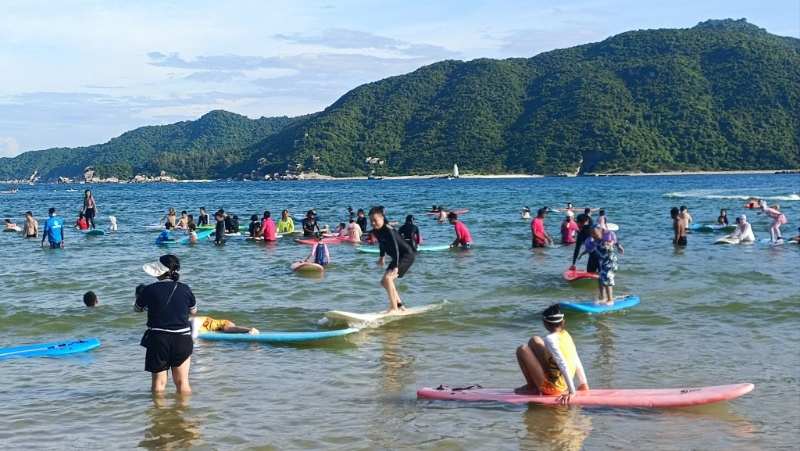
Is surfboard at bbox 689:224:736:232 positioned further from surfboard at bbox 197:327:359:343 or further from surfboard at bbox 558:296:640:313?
surfboard at bbox 197:327:359:343

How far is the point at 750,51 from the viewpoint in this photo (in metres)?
132

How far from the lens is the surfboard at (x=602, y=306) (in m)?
12.5

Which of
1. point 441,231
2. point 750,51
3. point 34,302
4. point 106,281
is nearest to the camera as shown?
point 34,302

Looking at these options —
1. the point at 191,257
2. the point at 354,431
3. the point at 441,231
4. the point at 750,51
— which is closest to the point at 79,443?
the point at 354,431

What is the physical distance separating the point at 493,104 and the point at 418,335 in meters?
138

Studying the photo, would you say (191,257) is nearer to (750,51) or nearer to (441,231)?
(441,231)

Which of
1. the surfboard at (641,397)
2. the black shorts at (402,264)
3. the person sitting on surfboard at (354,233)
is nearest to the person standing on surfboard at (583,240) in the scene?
the black shorts at (402,264)

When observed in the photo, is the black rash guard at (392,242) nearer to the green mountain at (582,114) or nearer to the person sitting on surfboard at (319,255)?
the person sitting on surfboard at (319,255)

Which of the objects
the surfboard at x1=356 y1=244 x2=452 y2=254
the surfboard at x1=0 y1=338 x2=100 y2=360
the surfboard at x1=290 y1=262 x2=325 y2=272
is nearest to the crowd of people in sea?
the surfboard at x1=356 y1=244 x2=452 y2=254

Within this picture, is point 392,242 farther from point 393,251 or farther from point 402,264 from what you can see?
point 402,264

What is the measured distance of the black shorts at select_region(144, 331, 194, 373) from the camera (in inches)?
300

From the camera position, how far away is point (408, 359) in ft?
A: 33.4

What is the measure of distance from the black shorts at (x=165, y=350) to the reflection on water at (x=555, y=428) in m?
3.35

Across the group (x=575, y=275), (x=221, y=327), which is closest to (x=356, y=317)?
(x=221, y=327)
